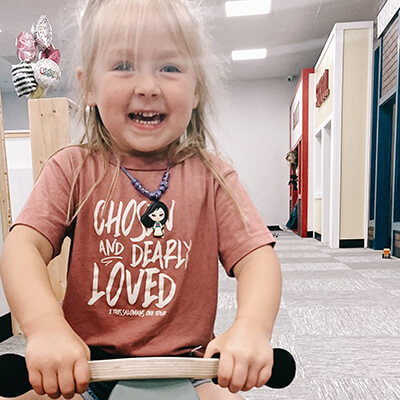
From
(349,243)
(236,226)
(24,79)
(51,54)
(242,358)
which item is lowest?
(349,243)

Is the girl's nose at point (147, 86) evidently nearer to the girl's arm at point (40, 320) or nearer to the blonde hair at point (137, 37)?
the blonde hair at point (137, 37)

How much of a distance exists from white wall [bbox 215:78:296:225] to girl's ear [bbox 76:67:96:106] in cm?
571

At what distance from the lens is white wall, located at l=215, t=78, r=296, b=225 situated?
619cm

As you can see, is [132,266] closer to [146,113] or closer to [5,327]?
[146,113]

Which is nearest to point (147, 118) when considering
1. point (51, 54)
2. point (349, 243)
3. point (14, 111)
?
point (51, 54)

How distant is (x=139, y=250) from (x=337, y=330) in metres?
1.06

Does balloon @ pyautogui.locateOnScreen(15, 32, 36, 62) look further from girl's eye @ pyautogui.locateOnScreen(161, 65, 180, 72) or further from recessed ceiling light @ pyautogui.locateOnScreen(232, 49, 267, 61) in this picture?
recessed ceiling light @ pyautogui.locateOnScreen(232, 49, 267, 61)

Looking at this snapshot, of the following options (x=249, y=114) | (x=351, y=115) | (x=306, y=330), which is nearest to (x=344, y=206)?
(x=351, y=115)

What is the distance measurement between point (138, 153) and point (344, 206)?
3255mm

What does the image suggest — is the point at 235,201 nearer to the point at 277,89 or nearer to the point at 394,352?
the point at 394,352

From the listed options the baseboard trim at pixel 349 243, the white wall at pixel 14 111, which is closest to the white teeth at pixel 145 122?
the baseboard trim at pixel 349 243

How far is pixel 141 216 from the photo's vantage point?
1.71 ft

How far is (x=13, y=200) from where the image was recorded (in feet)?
6.23

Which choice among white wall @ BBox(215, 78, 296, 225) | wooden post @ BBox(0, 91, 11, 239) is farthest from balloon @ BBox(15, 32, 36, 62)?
white wall @ BBox(215, 78, 296, 225)
